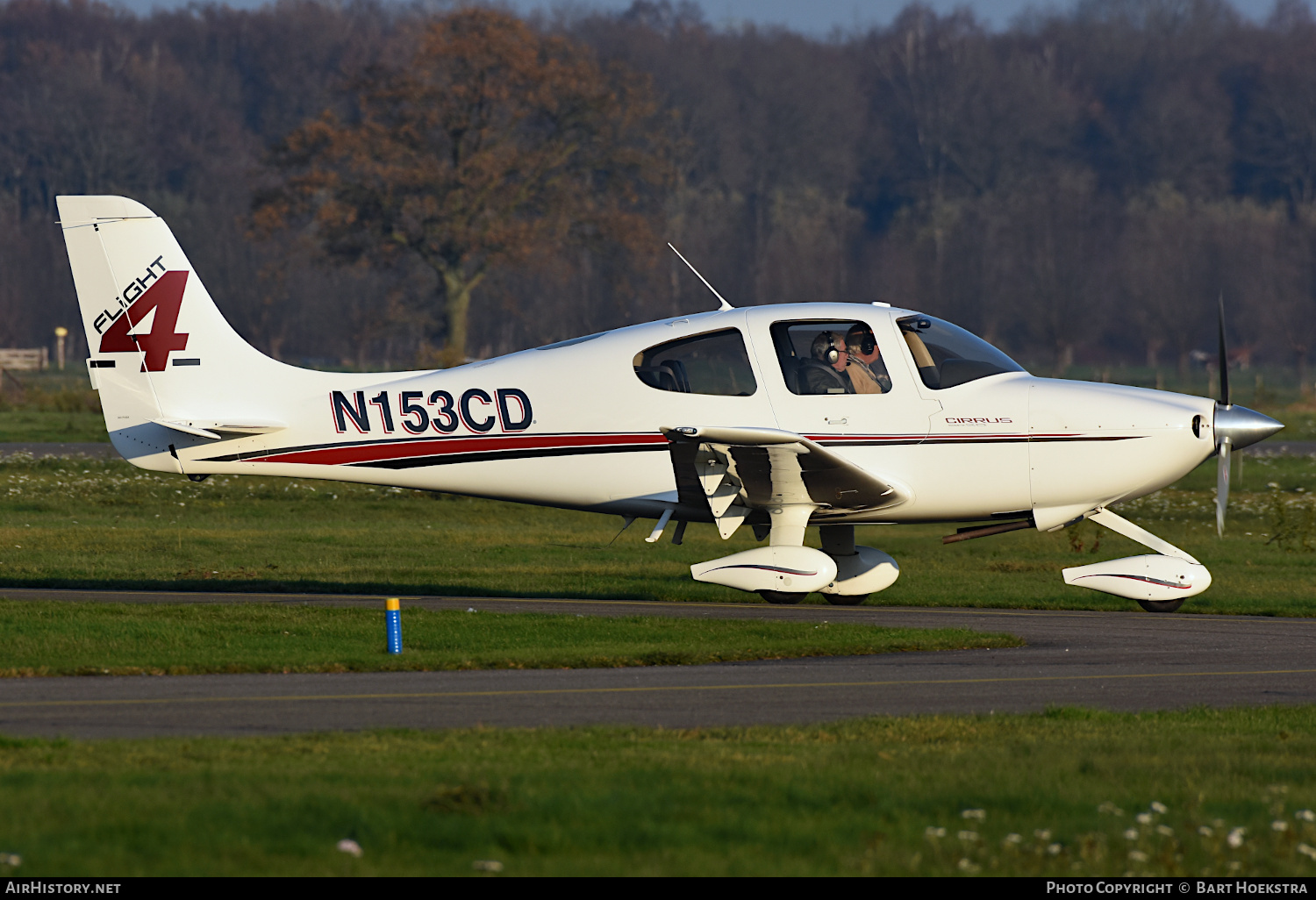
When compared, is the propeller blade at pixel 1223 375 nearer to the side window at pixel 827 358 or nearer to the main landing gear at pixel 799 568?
the side window at pixel 827 358

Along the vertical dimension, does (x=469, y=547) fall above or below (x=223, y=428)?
below

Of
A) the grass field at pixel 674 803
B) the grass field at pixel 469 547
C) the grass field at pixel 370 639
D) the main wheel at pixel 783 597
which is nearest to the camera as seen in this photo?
the grass field at pixel 674 803

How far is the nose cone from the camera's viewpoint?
14.4 meters

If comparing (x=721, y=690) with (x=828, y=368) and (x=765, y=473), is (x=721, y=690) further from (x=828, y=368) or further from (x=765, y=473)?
(x=828, y=368)

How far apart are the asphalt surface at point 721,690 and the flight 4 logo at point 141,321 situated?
518cm

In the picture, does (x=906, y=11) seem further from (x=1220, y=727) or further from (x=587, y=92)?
(x=1220, y=727)

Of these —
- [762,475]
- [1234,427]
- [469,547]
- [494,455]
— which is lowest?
[469,547]

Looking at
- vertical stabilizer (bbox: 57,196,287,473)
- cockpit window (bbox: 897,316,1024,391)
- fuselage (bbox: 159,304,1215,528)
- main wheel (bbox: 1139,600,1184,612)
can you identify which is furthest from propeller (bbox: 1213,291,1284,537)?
vertical stabilizer (bbox: 57,196,287,473)

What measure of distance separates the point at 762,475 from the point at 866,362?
4.53 feet

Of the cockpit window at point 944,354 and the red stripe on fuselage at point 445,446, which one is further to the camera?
the red stripe on fuselage at point 445,446

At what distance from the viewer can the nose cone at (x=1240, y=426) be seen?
14.4 meters

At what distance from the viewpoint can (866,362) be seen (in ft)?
47.9

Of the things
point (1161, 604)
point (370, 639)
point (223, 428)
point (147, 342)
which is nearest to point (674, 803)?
point (370, 639)

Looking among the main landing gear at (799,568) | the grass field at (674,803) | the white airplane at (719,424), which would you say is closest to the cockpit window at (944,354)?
the white airplane at (719,424)
